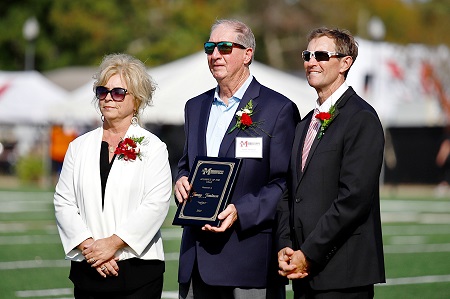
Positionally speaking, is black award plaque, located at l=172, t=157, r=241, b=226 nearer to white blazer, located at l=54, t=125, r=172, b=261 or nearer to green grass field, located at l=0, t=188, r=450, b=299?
white blazer, located at l=54, t=125, r=172, b=261

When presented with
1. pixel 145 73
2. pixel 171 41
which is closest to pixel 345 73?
pixel 145 73

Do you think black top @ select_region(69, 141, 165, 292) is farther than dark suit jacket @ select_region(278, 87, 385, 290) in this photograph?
Yes

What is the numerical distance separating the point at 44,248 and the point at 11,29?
3829cm

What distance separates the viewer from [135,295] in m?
5.86

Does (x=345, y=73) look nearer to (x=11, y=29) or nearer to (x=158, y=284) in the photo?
(x=158, y=284)

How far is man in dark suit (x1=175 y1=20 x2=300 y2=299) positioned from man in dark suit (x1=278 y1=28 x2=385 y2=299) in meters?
0.29

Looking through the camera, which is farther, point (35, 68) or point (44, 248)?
point (35, 68)

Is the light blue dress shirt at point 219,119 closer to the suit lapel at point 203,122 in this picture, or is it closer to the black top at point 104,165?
the suit lapel at point 203,122

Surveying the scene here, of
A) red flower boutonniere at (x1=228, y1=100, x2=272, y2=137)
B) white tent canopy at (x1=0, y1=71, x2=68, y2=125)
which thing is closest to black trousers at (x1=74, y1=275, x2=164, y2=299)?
red flower boutonniere at (x1=228, y1=100, x2=272, y2=137)

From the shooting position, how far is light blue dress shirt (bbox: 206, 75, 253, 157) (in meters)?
6.18

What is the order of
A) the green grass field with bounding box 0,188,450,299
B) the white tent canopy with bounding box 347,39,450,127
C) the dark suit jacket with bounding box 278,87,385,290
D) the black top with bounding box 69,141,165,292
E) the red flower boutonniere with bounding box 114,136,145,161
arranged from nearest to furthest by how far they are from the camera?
the dark suit jacket with bounding box 278,87,385,290 → the black top with bounding box 69,141,165,292 → the red flower boutonniere with bounding box 114,136,145,161 → the green grass field with bounding box 0,188,450,299 → the white tent canopy with bounding box 347,39,450,127

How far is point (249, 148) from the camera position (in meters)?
6.04

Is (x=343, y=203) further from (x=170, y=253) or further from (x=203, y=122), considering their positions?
(x=170, y=253)

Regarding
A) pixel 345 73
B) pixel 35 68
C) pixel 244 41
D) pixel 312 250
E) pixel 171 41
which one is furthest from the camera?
pixel 35 68
